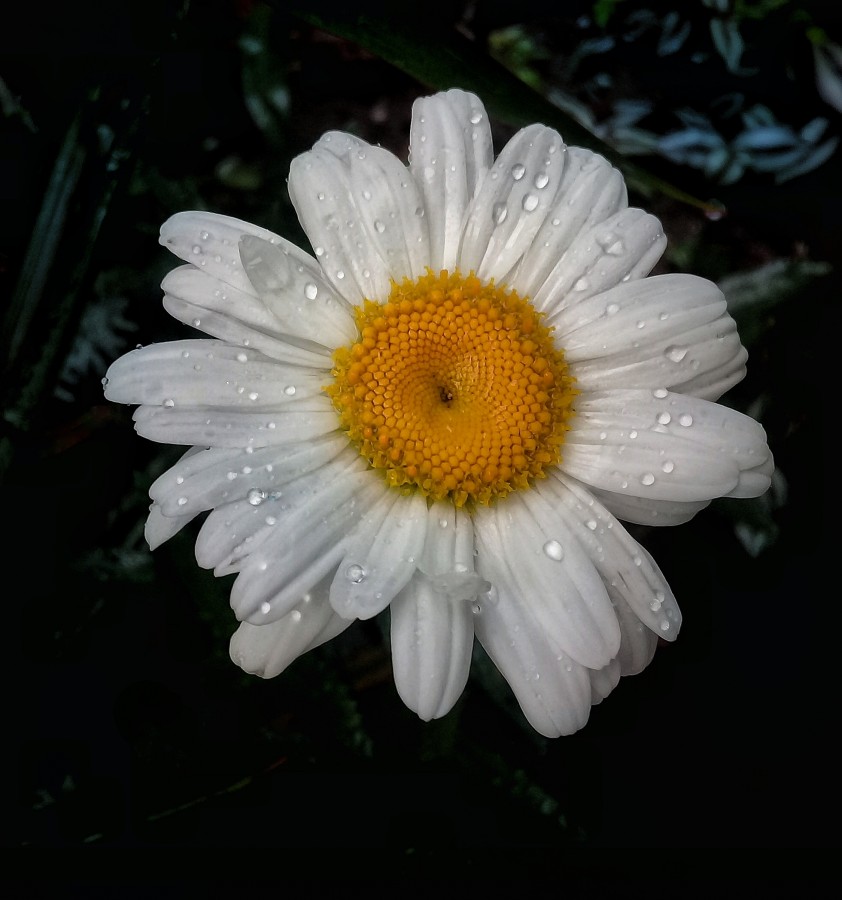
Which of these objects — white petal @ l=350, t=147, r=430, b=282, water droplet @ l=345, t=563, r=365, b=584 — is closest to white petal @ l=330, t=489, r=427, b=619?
water droplet @ l=345, t=563, r=365, b=584

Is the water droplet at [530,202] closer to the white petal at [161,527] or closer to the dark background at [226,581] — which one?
the dark background at [226,581]

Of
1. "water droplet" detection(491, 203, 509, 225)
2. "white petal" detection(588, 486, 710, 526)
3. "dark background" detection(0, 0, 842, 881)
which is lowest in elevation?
"dark background" detection(0, 0, 842, 881)

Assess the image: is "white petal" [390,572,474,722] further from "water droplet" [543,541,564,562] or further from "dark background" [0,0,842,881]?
"dark background" [0,0,842,881]

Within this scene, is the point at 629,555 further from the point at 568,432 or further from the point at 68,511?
the point at 68,511

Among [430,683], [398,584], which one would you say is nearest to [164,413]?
[398,584]

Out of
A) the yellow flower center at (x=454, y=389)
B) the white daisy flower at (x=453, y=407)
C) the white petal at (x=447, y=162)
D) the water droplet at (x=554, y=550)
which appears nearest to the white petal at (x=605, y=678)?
the white daisy flower at (x=453, y=407)

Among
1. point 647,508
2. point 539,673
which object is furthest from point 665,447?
point 539,673

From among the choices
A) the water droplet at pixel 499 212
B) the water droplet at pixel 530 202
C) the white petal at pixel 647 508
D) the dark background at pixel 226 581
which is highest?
the water droplet at pixel 530 202
